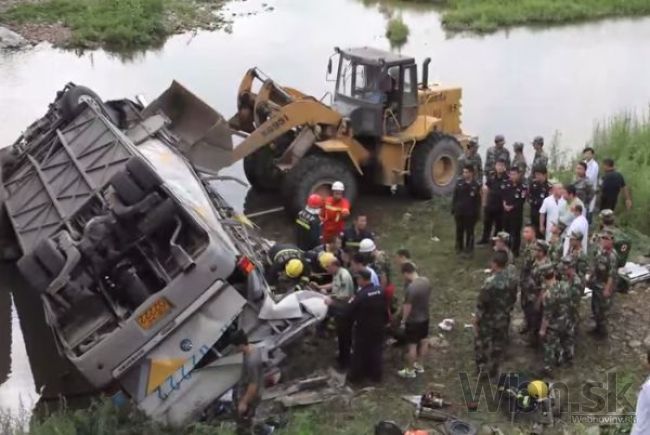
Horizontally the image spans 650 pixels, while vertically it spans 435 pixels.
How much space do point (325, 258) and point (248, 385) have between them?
7.79 feet

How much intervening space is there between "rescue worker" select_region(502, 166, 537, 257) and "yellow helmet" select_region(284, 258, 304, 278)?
10.1 ft

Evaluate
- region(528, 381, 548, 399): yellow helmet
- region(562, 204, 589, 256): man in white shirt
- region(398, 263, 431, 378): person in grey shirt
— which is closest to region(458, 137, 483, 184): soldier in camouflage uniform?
region(562, 204, 589, 256): man in white shirt

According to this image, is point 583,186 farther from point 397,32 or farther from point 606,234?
point 397,32

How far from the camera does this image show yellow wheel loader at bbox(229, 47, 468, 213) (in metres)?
12.7

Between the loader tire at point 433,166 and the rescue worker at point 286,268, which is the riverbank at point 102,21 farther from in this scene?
the rescue worker at point 286,268

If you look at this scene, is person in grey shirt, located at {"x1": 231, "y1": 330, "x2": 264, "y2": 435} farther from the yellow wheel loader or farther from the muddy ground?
the yellow wheel loader

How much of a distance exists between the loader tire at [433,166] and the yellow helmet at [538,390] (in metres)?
5.84

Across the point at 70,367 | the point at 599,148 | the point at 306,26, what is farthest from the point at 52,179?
the point at 306,26

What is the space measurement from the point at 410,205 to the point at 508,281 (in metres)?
5.48

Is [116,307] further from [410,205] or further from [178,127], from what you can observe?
[410,205]

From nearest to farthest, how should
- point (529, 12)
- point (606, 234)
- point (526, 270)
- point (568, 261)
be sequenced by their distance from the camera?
1. point (568, 261)
2. point (606, 234)
3. point (526, 270)
4. point (529, 12)

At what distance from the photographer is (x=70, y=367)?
9680mm

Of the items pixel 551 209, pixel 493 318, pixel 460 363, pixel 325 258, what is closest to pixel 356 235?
pixel 325 258

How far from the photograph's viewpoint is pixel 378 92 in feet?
43.8
